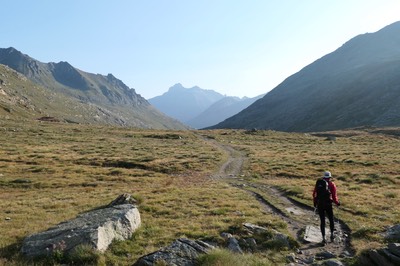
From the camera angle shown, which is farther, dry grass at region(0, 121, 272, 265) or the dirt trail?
dry grass at region(0, 121, 272, 265)

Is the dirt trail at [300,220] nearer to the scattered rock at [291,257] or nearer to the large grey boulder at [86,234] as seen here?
the scattered rock at [291,257]

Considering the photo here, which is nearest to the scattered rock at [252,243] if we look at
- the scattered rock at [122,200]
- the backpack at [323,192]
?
the backpack at [323,192]

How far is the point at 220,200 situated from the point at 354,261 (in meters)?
12.9

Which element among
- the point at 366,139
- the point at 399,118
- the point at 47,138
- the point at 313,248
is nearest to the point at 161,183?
the point at 313,248

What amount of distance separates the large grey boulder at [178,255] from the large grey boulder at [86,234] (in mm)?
2549

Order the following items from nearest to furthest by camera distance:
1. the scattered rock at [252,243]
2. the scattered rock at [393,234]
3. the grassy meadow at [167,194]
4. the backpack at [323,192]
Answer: the scattered rock at [252,243], the scattered rock at [393,234], the grassy meadow at [167,194], the backpack at [323,192]

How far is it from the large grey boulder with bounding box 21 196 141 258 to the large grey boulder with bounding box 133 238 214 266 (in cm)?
255

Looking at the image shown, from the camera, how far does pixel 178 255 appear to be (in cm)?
1251

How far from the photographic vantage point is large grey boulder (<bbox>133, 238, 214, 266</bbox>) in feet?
39.6

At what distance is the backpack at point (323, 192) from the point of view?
17344 millimetres

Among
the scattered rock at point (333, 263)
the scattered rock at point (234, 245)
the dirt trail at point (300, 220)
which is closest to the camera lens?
the scattered rock at point (333, 263)

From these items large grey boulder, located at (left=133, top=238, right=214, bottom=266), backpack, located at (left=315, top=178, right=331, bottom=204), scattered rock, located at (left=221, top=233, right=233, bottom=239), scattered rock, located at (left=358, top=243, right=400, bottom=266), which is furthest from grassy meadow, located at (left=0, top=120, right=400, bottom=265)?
scattered rock, located at (left=358, top=243, right=400, bottom=266)

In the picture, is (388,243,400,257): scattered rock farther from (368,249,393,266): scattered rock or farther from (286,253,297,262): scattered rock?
(286,253,297,262): scattered rock

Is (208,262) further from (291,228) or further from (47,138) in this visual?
(47,138)
